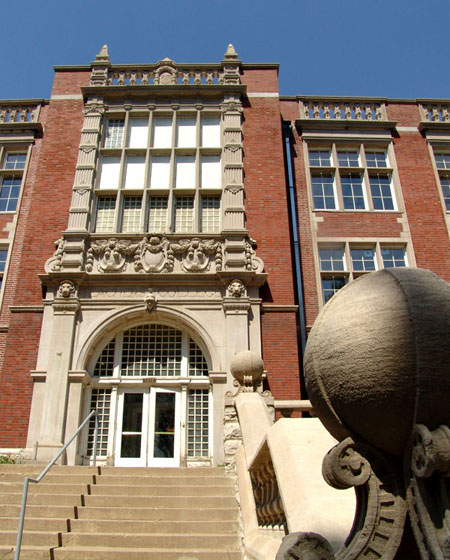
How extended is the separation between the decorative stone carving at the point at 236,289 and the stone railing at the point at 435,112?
384 inches

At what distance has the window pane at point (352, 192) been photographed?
15961 mm

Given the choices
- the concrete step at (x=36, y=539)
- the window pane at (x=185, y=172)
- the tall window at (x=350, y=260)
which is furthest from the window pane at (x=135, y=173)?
the concrete step at (x=36, y=539)

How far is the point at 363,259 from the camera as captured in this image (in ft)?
49.4

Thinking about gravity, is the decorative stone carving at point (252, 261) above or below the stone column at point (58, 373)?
above

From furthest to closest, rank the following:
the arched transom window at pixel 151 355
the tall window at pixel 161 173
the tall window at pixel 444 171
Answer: the tall window at pixel 444 171, the tall window at pixel 161 173, the arched transom window at pixel 151 355

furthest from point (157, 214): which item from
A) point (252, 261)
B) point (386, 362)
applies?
point (386, 362)

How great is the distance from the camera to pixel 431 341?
2658 mm

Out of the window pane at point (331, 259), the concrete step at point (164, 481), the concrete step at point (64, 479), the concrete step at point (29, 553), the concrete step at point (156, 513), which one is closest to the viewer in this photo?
the concrete step at point (29, 553)

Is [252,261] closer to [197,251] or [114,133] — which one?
[197,251]

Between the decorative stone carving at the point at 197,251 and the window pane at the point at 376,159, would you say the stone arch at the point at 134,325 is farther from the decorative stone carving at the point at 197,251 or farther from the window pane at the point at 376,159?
the window pane at the point at 376,159

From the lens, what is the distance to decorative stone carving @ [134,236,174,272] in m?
13.4

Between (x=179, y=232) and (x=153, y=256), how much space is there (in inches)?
41.9

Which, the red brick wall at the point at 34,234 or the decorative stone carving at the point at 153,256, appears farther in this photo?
the decorative stone carving at the point at 153,256

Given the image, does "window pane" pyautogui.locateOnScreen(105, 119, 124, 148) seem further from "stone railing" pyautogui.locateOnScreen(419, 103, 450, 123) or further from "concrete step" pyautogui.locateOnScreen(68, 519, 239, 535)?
"concrete step" pyautogui.locateOnScreen(68, 519, 239, 535)
